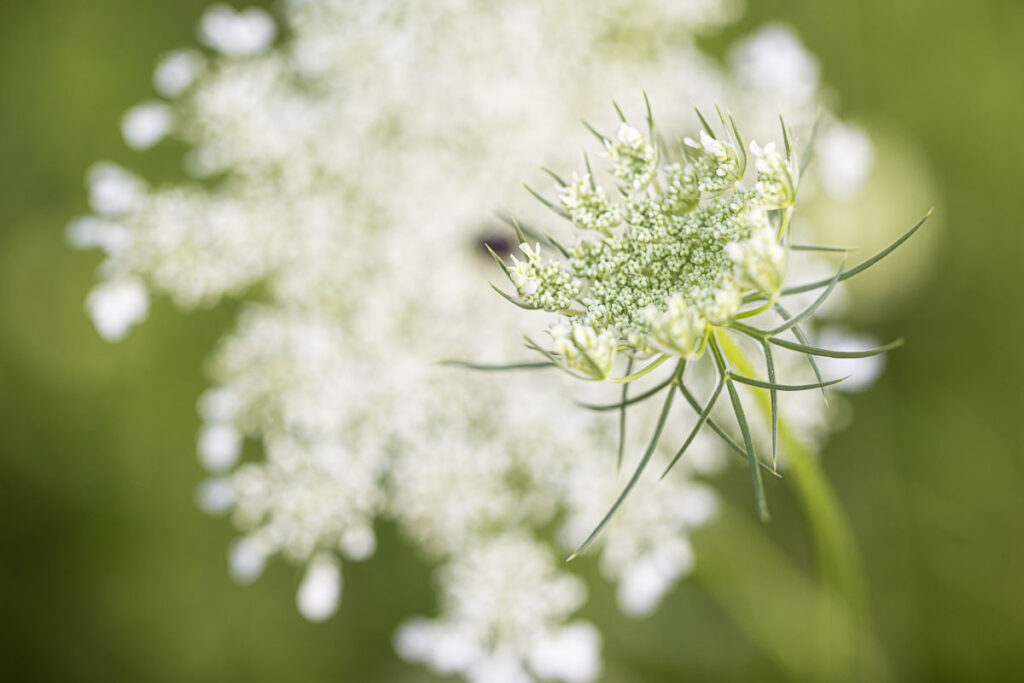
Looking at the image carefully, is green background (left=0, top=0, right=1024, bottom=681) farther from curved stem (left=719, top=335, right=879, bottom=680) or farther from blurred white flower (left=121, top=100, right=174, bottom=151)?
blurred white flower (left=121, top=100, right=174, bottom=151)

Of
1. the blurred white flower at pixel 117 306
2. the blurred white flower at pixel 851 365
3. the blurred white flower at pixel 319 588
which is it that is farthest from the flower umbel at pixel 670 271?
the blurred white flower at pixel 117 306

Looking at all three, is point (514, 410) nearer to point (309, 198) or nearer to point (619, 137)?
point (309, 198)

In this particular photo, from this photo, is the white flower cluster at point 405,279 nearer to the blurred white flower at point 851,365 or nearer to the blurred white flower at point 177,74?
the blurred white flower at point 177,74

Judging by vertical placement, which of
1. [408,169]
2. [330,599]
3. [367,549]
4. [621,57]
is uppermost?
[621,57]

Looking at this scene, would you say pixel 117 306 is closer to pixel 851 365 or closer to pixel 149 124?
pixel 149 124

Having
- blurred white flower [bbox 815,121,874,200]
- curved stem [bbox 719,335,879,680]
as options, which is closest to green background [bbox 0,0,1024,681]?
curved stem [bbox 719,335,879,680]

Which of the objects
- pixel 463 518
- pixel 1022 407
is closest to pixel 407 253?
pixel 463 518

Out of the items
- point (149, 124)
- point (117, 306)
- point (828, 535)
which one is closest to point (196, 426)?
point (117, 306)
